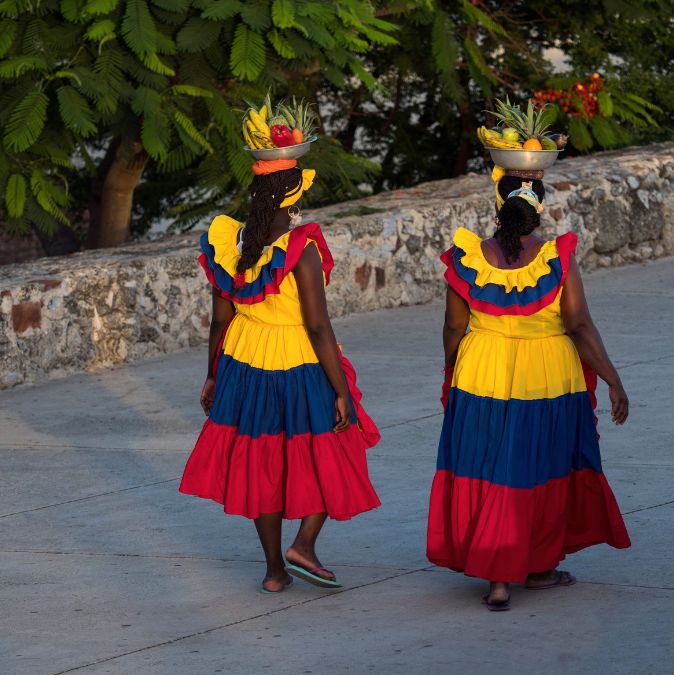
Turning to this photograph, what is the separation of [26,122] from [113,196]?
295cm

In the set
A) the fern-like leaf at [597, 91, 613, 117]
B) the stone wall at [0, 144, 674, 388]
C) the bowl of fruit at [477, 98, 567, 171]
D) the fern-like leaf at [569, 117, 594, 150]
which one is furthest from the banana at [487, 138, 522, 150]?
the fern-like leaf at [569, 117, 594, 150]

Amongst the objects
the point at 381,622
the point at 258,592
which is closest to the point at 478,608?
the point at 381,622

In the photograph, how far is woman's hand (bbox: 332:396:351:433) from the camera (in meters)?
5.01

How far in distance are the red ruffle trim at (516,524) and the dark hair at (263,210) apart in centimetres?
96

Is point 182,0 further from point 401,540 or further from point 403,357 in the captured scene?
point 401,540

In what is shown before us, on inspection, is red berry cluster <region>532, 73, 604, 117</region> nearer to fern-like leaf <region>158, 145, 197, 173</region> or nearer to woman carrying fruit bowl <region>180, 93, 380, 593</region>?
fern-like leaf <region>158, 145, 197, 173</region>

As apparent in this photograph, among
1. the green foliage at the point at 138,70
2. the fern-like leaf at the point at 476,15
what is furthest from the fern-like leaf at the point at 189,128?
the fern-like leaf at the point at 476,15

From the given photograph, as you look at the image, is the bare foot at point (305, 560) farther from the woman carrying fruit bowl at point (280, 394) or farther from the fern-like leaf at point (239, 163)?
→ the fern-like leaf at point (239, 163)

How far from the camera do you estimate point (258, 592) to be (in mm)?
5191

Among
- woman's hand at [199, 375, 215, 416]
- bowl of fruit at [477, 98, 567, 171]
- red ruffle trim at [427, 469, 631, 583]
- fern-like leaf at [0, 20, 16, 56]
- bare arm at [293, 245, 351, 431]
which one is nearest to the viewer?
red ruffle trim at [427, 469, 631, 583]

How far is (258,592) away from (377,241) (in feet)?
18.2

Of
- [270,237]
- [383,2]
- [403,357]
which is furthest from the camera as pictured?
[383,2]

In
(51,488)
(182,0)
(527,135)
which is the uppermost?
(182,0)

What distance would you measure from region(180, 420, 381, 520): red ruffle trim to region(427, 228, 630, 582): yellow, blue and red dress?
0.30m
